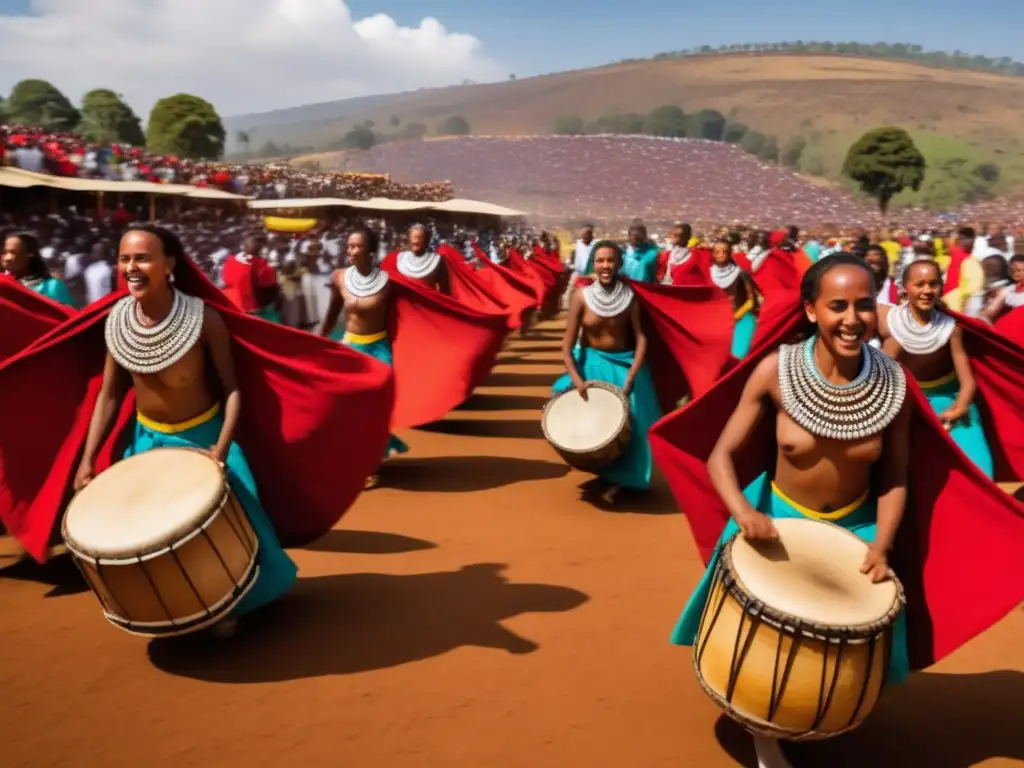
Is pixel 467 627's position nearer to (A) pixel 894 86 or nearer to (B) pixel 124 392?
(B) pixel 124 392

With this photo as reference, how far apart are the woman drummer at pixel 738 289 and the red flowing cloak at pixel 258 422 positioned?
709 cm

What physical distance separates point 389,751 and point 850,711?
5.24ft

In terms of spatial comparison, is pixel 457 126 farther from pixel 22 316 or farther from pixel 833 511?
pixel 833 511

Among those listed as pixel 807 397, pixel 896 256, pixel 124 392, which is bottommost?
pixel 896 256

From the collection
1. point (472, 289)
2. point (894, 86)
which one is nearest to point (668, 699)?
point (472, 289)

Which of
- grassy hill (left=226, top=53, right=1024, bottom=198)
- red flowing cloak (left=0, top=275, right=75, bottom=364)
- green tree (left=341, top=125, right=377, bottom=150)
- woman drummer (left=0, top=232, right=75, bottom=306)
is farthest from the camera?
green tree (left=341, top=125, right=377, bottom=150)

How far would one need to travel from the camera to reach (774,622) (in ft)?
9.82

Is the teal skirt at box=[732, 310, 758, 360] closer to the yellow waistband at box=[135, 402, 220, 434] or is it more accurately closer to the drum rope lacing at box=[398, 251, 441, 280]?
the drum rope lacing at box=[398, 251, 441, 280]

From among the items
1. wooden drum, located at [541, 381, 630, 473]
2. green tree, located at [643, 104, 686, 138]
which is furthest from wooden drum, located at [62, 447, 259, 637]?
green tree, located at [643, 104, 686, 138]

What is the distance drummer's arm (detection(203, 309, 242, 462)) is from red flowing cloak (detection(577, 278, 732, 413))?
12.1 feet

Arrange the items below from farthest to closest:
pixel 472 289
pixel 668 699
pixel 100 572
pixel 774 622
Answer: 1. pixel 472 289
2. pixel 668 699
3. pixel 100 572
4. pixel 774 622

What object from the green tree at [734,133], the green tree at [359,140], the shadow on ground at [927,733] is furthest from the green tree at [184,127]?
the green tree at [359,140]

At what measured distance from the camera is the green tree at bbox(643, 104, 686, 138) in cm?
14162

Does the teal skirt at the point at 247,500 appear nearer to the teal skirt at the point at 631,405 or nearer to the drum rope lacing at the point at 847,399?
the drum rope lacing at the point at 847,399
